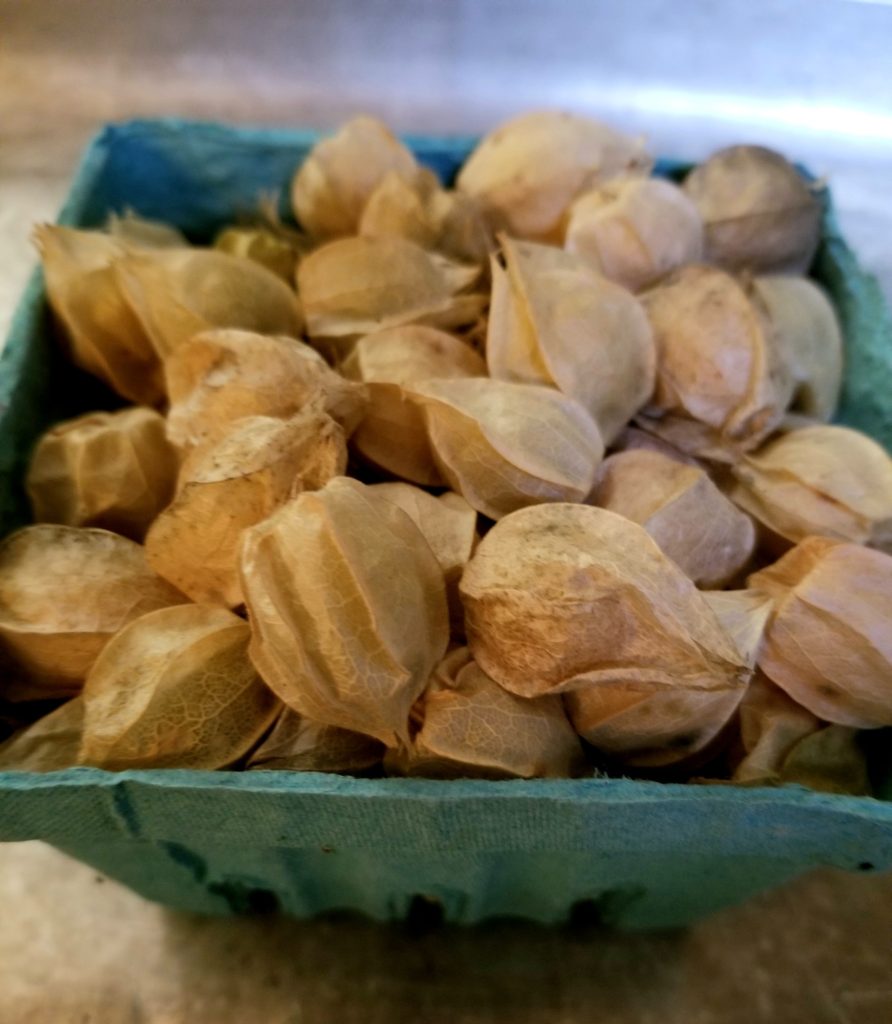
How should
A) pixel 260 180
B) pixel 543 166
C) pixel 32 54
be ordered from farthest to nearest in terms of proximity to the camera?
pixel 32 54, pixel 260 180, pixel 543 166

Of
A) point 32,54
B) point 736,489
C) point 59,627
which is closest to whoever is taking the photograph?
point 59,627

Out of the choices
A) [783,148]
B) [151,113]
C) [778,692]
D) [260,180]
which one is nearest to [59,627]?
[778,692]

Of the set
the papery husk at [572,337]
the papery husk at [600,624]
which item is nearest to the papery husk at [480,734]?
the papery husk at [600,624]

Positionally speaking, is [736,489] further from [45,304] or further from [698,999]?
[45,304]

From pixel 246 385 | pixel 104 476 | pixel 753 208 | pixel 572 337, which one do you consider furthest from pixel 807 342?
pixel 104 476

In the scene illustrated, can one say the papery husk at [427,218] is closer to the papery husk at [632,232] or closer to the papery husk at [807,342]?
the papery husk at [632,232]

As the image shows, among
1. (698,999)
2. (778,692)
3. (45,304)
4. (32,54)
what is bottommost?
→ (698,999)

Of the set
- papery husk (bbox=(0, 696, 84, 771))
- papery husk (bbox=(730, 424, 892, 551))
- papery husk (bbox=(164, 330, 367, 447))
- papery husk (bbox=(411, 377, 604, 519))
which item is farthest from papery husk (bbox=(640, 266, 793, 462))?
papery husk (bbox=(0, 696, 84, 771))

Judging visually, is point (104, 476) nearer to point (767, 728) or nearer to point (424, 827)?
point (424, 827)
